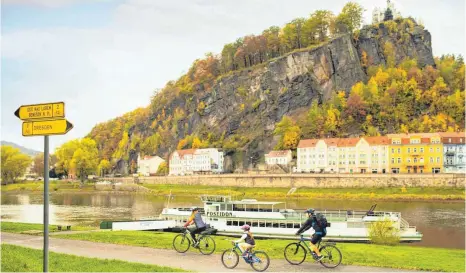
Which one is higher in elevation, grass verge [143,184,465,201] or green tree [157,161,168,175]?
green tree [157,161,168,175]

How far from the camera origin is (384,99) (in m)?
127

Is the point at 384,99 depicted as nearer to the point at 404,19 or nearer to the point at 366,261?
the point at 404,19

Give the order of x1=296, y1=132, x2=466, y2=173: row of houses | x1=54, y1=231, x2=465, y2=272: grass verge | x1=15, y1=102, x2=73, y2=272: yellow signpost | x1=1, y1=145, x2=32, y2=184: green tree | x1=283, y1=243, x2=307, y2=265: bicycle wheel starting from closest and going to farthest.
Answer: x1=15, y1=102, x2=73, y2=272: yellow signpost
x1=283, y1=243, x2=307, y2=265: bicycle wheel
x1=54, y1=231, x2=465, y2=272: grass verge
x1=296, y1=132, x2=466, y2=173: row of houses
x1=1, y1=145, x2=32, y2=184: green tree

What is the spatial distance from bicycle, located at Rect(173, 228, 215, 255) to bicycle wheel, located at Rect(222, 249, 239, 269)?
2.59 metres

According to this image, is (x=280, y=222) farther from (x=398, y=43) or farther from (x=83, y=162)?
(x=398, y=43)

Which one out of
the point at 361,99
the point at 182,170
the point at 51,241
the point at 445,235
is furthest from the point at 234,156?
the point at 51,241

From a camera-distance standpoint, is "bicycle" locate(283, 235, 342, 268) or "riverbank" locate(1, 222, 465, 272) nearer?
"bicycle" locate(283, 235, 342, 268)

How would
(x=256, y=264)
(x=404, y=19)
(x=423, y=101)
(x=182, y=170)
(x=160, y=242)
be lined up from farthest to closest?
(x=404, y=19) → (x=182, y=170) → (x=423, y=101) → (x=160, y=242) → (x=256, y=264)

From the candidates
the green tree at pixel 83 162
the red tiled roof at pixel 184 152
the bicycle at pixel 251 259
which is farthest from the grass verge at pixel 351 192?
the bicycle at pixel 251 259

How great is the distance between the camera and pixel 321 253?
18219 millimetres

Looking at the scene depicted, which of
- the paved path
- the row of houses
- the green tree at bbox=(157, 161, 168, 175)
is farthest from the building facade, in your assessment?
the paved path

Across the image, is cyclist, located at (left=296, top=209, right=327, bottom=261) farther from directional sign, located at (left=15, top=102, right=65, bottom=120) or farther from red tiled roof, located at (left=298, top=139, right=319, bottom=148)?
red tiled roof, located at (left=298, top=139, right=319, bottom=148)

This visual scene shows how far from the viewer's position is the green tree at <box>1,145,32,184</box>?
136m

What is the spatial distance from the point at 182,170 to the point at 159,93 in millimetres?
54948
